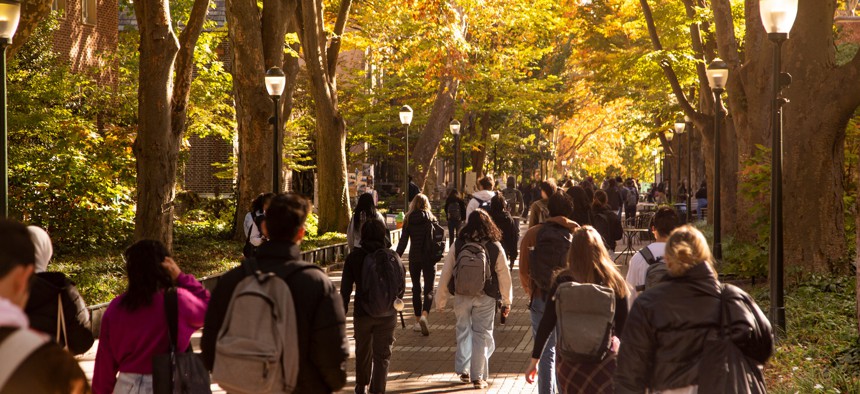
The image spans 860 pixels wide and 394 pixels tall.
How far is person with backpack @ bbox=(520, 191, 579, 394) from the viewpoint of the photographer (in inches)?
365

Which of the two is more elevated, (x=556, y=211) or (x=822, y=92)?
(x=822, y=92)

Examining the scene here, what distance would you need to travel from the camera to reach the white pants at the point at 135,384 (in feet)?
19.1

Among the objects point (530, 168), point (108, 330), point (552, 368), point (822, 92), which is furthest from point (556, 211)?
point (530, 168)

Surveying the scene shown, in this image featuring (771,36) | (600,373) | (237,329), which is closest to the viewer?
(237,329)

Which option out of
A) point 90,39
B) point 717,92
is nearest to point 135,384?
point 717,92

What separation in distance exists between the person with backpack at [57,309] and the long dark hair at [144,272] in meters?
0.25

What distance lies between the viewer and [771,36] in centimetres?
1229

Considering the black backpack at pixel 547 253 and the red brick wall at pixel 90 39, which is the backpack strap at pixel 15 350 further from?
the red brick wall at pixel 90 39

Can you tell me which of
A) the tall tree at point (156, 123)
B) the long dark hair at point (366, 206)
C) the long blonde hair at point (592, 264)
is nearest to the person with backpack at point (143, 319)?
the long blonde hair at point (592, 264)

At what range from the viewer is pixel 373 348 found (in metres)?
8.94

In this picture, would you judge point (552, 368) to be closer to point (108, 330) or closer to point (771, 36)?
point (108, 330)

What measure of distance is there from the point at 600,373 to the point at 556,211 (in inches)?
133

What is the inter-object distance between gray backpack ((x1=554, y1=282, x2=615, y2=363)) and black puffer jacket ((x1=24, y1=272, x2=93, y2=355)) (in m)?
2.59

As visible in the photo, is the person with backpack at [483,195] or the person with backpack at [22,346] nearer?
the person with backpack at [22,346]
